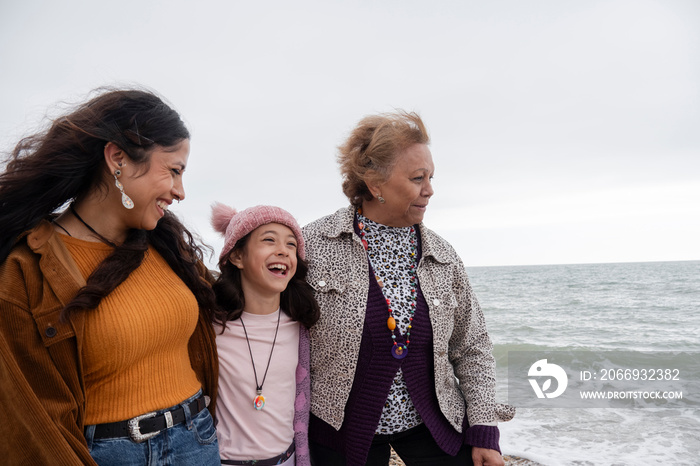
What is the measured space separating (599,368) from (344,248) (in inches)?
405

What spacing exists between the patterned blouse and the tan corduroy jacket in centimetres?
147

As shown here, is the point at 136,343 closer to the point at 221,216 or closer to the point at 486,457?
the point at 221,216

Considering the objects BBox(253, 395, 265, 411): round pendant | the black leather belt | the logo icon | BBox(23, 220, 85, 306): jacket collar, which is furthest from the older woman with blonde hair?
the logo icon

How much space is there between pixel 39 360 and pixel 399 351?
1.61 meters

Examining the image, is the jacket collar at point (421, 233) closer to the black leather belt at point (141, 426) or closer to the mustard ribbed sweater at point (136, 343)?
the mustard ribbed sweater at point (136, 343)

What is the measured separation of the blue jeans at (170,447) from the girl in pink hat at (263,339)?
26cm

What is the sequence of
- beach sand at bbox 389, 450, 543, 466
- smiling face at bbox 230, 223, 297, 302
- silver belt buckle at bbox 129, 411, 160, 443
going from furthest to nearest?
beach sand at bbox 389, 450, 543, 466, smiling face at bbox 230, 223, 297, 302, silver belt buckle at bbox 129, 411, 160, 443

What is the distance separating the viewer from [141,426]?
6.12 feet

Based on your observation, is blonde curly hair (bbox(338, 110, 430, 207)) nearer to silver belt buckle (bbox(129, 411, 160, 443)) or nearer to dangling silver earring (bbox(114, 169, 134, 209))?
dangling silver earring (bbox(114, 169, 134, 209))

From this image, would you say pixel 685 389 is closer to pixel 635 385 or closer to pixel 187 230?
pixel 635 385

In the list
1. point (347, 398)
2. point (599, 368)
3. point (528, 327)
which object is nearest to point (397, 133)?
point (347, 398)

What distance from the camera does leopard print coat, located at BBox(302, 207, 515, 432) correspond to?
2.57 meters

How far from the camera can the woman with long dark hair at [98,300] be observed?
1647 mm

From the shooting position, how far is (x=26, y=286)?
170 centimetres
